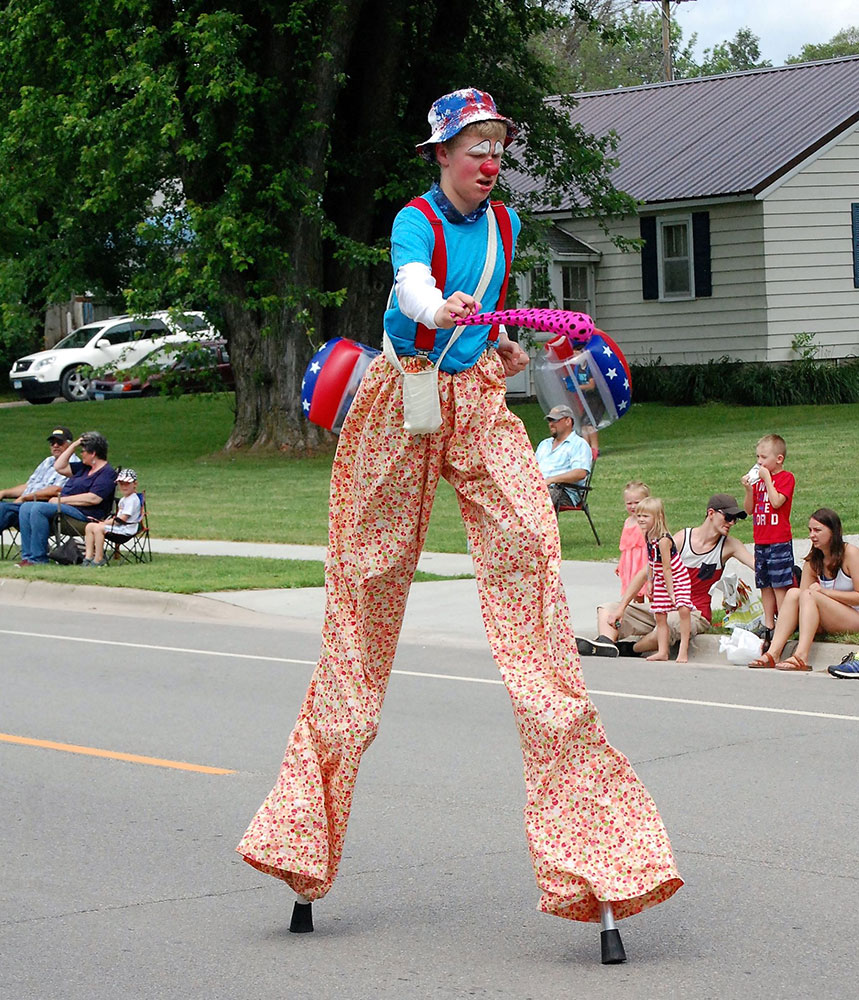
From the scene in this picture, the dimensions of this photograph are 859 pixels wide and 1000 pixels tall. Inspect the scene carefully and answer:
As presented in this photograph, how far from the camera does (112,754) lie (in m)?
8.05

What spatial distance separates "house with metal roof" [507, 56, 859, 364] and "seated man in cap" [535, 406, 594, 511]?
1351 cm

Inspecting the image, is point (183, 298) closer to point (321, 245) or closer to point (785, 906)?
point (321, 245)

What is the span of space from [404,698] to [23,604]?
20.2 feet

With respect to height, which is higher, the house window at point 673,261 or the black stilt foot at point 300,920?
the house window at point 673,261

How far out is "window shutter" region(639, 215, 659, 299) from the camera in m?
33.7

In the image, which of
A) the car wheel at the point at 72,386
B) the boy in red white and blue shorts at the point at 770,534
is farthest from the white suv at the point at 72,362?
the boy in red white and blue shorts at the point at 770,534

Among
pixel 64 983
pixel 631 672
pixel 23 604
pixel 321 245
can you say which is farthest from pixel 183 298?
pixel 64 983

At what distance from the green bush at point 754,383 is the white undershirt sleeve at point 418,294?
27398 millimetres

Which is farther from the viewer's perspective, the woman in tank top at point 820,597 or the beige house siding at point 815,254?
the beige house siding at point 815,254

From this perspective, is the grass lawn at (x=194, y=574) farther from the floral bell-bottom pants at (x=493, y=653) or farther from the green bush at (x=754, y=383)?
the green bush at (x=754, y=383)

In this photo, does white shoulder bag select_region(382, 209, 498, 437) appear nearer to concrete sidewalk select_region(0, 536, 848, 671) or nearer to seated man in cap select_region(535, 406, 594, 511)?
concrete sidewalk select_region(0, 536, 848, 671)

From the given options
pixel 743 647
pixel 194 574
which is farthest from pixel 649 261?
pixel 743 647

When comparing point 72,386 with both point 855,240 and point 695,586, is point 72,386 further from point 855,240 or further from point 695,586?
point 695,586

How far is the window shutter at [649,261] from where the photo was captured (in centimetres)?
3366
